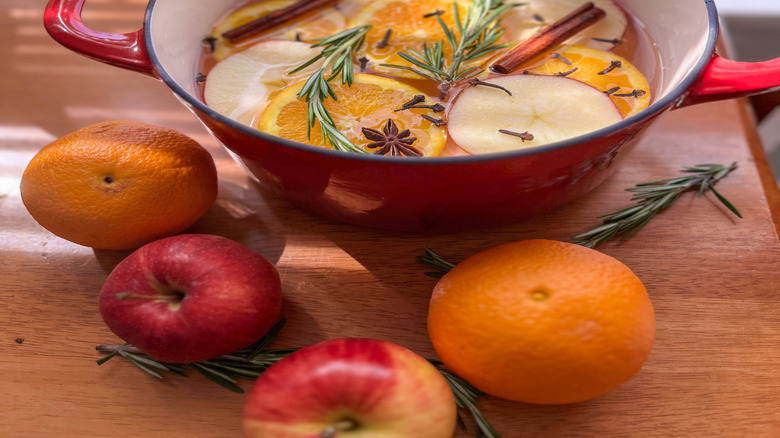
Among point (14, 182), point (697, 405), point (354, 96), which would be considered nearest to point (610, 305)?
point (697, 405)

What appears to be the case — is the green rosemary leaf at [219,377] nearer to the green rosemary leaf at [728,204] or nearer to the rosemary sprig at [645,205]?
the rosemary sprig at [645,205]

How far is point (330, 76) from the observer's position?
37.0 inches

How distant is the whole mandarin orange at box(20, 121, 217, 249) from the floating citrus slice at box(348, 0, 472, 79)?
34 cm

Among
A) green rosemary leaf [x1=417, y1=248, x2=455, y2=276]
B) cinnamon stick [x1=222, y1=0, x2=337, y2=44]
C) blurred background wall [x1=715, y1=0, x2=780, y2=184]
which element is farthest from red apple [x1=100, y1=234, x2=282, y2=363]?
blurred background wall [x1=715, y1=0, x2=780, y2=184]

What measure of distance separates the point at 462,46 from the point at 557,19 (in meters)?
0.21

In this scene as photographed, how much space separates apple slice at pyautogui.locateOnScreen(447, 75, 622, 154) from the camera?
82cm

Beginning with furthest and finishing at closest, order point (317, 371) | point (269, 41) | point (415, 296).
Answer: point (269, 41) < point (415, 296) < point (317, 371)

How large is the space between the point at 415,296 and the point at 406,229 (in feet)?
0.34

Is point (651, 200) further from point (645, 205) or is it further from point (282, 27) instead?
point (282, 27)

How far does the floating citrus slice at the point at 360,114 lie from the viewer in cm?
85

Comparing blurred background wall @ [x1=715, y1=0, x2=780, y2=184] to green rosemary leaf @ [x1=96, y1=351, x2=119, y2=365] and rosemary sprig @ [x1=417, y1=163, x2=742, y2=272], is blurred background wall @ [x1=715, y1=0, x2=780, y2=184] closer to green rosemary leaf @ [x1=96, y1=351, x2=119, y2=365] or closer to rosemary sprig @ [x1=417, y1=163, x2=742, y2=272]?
rosemary sprig @ [x1=417, y1=163, x2=742, y2=272]

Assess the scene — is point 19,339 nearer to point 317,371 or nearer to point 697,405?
point 317,371

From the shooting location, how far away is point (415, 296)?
2.84ft

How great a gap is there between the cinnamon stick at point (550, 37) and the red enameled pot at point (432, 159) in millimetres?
124
